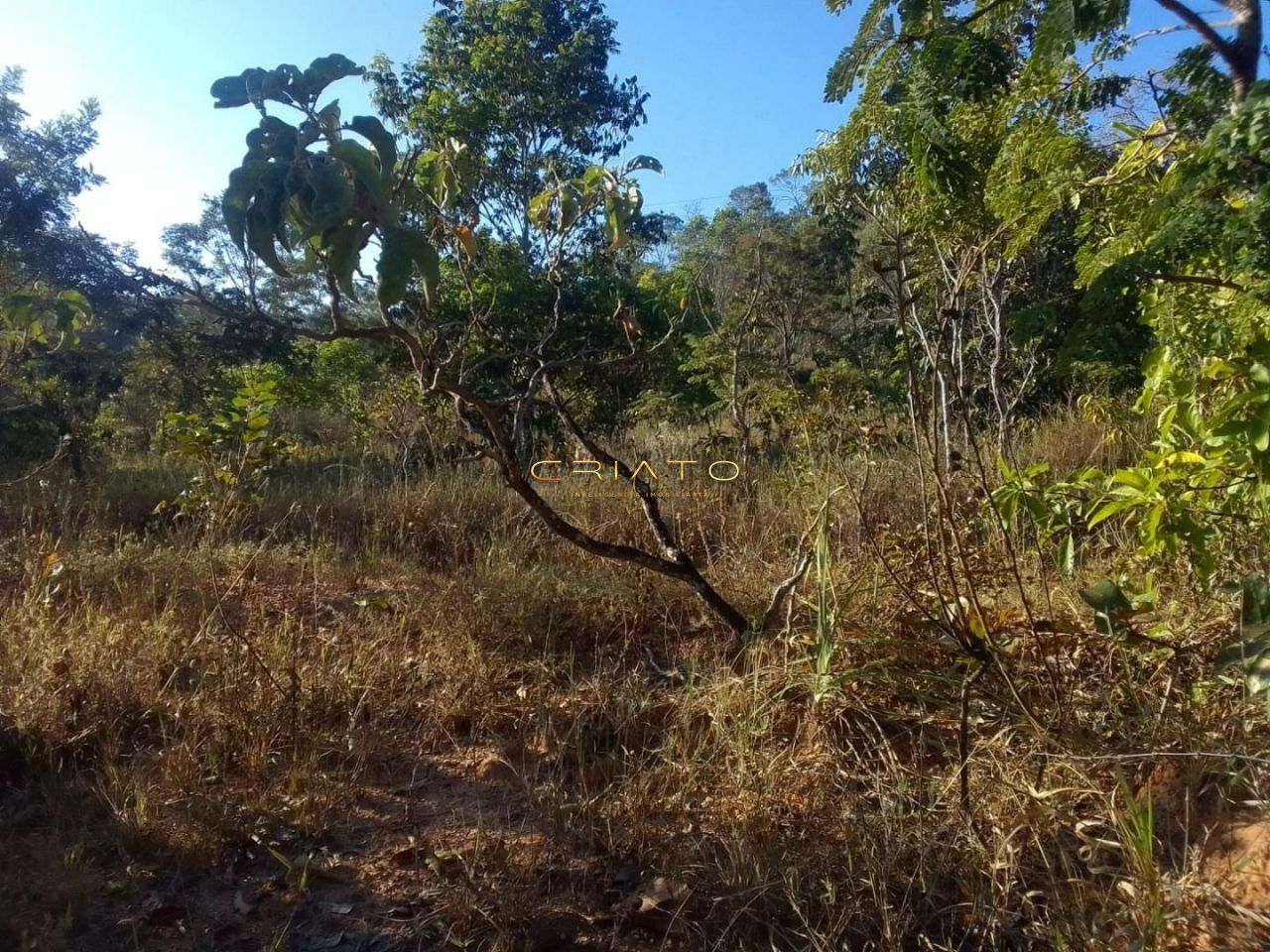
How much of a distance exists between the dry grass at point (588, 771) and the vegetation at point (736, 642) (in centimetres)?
1

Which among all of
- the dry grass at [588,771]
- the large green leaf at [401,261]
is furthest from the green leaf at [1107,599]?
the large green leaf at [401,261]

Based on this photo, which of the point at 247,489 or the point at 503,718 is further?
the point at 247,489

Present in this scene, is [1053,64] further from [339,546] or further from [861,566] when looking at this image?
[339,546]

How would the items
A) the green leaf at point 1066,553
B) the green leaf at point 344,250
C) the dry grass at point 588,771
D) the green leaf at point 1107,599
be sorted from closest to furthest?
the green leaf at point 344,250, the dry grass at point 588,771, the green leaf at point 1107,599, the green leaf at point 1066,553

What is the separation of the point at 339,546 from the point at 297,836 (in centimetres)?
221

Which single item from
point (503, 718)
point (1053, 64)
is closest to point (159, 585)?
point (503, 718)

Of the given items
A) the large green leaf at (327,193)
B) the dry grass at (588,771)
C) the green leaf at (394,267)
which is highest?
the large green leaf at (327,193)

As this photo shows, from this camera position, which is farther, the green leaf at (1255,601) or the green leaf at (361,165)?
the green leaf at (1255,601)

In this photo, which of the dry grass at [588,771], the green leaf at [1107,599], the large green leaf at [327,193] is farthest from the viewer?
the green leaf at [1107,599]

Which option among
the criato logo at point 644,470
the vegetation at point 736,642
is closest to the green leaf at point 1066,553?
the vegetation at point 736,642

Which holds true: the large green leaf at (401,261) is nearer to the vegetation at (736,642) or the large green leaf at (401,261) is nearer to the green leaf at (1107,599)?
the vegetation at (736,642)

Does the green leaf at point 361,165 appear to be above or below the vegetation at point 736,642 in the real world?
above

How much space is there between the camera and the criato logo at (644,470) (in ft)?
16.8

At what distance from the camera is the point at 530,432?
6867mm
